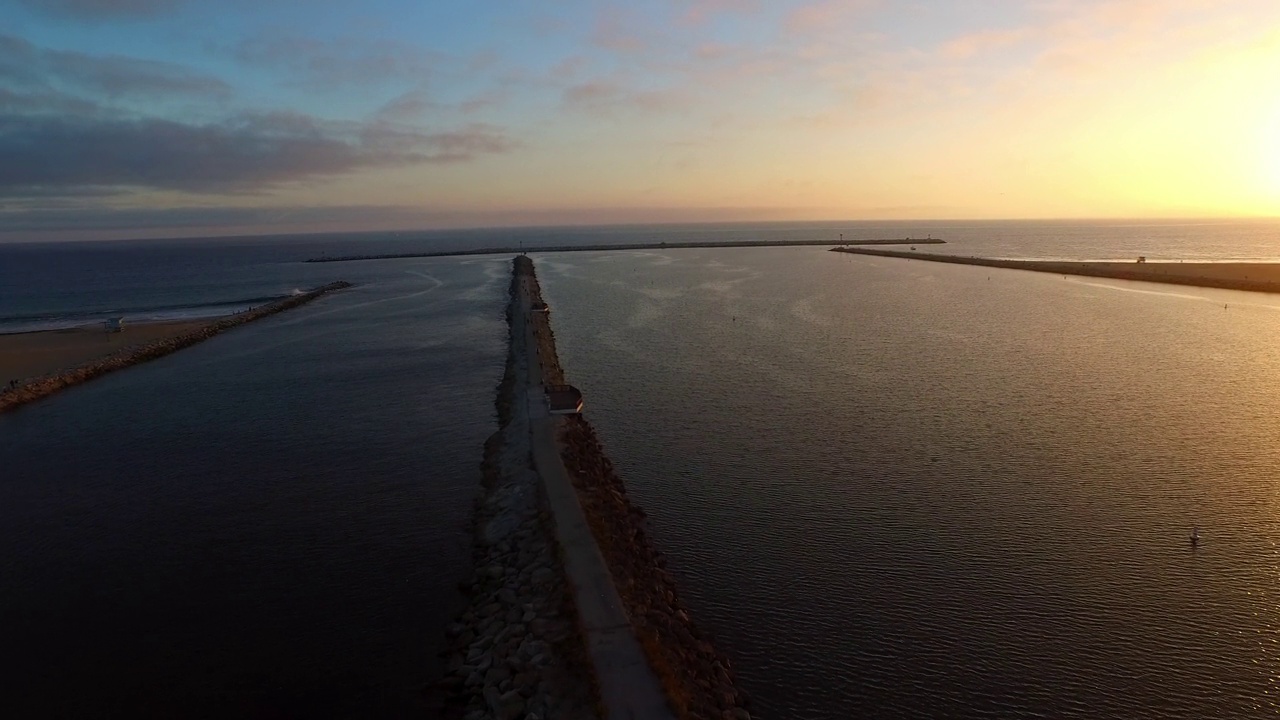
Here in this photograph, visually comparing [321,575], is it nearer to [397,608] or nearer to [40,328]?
[397,608]

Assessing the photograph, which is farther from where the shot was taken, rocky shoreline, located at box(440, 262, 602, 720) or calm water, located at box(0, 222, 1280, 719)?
calm water, located at box(0, 222, 1280, 719)

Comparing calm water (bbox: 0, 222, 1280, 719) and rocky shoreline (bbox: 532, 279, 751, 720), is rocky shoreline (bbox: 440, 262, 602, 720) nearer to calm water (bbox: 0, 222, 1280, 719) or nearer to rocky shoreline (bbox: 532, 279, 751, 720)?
calm water (bbox: 0, 222, 1280, 719)

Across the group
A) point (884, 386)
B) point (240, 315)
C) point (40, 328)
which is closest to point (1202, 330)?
point (884, 386)

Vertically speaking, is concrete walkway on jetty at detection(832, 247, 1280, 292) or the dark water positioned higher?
concrete walkway on jetty at detection(832, 247, 1280, 292)

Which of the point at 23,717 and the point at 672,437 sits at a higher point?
the point at 672,437

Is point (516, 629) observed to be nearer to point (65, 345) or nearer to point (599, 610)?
point (599, 610)

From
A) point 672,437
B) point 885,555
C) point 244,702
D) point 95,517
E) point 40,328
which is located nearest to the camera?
point 244,702

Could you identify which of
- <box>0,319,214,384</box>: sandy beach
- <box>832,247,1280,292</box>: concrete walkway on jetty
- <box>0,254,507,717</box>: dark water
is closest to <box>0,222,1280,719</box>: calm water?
<box>0,254,507,717</box>: dark water

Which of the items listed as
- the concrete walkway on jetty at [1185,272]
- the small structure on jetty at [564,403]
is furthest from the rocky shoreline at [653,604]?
the concrete walkway on jetty at [1185,272]
